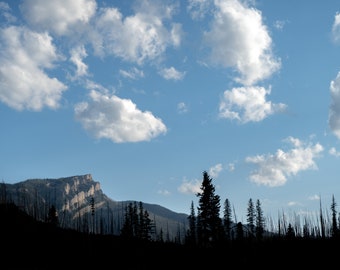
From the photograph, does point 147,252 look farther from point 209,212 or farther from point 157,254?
point 209,212

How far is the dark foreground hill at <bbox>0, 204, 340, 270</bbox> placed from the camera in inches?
1053

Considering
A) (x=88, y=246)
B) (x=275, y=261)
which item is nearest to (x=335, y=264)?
(x=275, y=261)

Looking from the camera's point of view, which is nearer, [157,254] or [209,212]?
[157,254]

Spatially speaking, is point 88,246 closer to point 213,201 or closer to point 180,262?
point 180,262

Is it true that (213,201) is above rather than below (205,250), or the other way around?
above

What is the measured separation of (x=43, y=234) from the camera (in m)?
43.7

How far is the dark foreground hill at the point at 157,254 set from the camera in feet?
87.8

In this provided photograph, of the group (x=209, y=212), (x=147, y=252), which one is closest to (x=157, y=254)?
(x=147, y=252)

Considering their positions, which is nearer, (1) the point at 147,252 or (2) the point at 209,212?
(1) the point at 147,252

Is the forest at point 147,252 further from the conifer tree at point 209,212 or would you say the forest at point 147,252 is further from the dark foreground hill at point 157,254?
the conifer tree at point 209,212

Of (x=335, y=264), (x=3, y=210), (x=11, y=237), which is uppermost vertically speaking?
(x=3, y=210)

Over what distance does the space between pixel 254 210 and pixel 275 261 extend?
72336mm

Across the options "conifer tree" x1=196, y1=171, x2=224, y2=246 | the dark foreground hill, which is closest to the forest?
the dark foreground hill

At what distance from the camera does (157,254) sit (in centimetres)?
3453
